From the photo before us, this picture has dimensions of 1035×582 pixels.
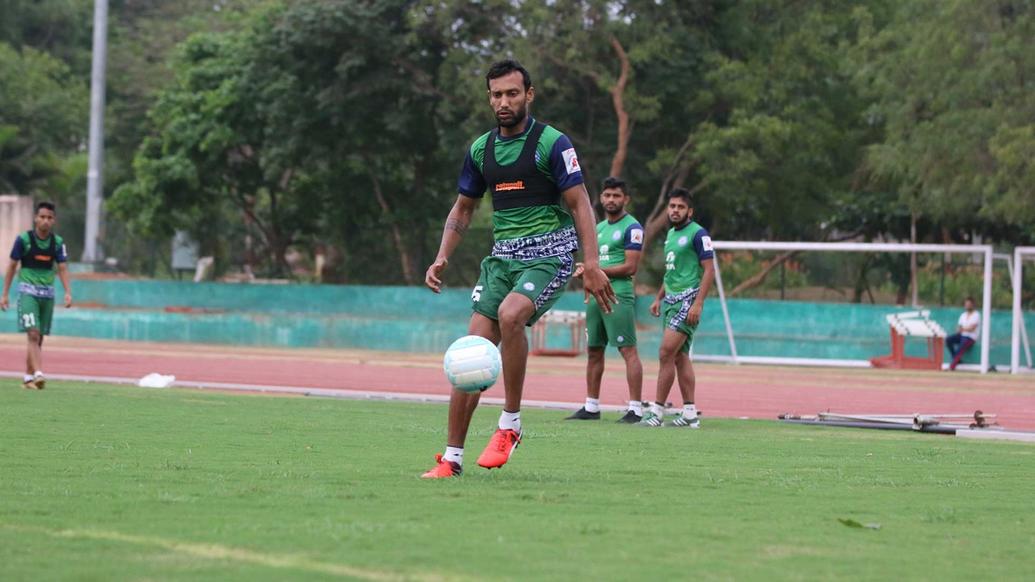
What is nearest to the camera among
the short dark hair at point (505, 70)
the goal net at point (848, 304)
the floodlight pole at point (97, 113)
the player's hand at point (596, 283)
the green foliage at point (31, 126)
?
the player's hand at point (596, 283)

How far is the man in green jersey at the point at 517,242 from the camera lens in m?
8.15

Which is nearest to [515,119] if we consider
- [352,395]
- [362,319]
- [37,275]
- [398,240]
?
[352,395]

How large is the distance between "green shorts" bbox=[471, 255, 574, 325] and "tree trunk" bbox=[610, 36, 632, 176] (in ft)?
88.9

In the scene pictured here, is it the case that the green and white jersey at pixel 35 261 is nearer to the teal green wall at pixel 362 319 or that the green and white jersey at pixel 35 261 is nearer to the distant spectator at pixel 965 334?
the teal green wall at pixel 362 319

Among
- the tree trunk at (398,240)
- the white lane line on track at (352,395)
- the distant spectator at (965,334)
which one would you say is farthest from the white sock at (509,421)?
the tree trunk at (398,240)

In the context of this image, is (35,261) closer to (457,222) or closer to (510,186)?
(457,222)

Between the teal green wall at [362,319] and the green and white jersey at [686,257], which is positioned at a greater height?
the green and white jersey at [686,257]

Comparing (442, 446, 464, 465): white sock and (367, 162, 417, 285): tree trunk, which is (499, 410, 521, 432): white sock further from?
(367, 162, 417, 285): tree trunk

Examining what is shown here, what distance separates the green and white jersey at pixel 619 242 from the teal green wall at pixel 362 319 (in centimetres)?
1825

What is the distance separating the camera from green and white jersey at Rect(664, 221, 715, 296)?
13.9m

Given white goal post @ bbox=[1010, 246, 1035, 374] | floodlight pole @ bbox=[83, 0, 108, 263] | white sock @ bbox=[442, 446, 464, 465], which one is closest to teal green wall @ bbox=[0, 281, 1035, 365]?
white goal post @ bbox=[1010, 246, 1035, 374]

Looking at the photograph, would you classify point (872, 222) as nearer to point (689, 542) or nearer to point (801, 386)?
point (801, 386)

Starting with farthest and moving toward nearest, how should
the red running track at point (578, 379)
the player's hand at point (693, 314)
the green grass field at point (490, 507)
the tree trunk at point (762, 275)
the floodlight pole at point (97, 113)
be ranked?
the floodlight pole at point (97, 113) → the tree trunk at point (762, 275) → the red running track at point (578, 379) → the player's hand at point (693, 314) → the green grass field at point (490, 507)

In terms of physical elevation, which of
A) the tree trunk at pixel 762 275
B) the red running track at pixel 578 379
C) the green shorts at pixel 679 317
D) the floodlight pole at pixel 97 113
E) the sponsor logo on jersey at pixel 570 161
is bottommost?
the red running track at pixel 578 379
